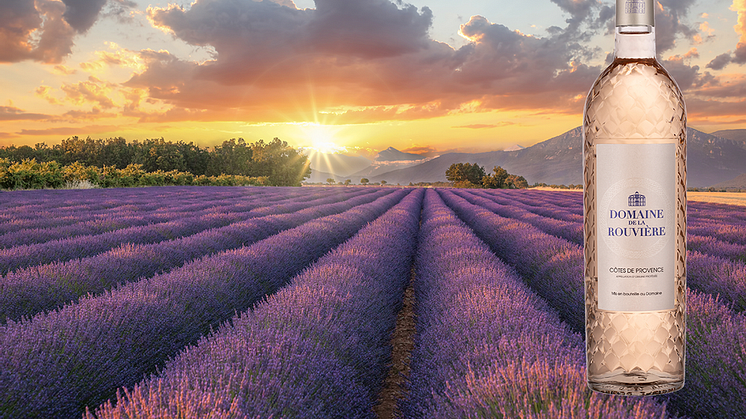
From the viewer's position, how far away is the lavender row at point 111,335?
2102 millimetres

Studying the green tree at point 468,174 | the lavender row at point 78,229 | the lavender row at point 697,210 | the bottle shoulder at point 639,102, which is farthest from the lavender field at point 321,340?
the green tree at point 468,174

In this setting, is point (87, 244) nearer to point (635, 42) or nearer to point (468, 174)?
point (635, 42)

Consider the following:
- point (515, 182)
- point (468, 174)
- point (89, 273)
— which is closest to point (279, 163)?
point (468, 174)

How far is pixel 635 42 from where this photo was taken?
1348mm

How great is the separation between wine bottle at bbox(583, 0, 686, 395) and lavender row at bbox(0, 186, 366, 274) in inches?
193

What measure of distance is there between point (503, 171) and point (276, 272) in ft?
230

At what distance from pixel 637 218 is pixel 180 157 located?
6573 cm

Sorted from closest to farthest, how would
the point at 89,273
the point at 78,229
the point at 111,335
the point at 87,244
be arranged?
the point at 111,335, the point at 89,273, the point at 87,244, the point at 78,229

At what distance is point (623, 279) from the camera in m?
1.35

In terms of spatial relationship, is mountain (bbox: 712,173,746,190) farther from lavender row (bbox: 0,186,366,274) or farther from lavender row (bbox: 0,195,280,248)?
lavender row (bbox: 0,195,280,248)

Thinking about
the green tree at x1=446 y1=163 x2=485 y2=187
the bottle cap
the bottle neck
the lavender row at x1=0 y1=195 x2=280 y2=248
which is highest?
the green tree at x1=446 y1=163 x2=485 y2=187

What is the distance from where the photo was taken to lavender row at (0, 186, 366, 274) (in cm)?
457

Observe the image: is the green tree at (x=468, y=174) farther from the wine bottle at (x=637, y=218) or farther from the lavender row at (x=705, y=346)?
the wine bottle at (x=637, y=218)

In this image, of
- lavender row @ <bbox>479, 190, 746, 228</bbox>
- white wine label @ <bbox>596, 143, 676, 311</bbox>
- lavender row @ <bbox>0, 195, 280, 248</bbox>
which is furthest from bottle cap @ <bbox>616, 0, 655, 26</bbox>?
lavender row @ <bbox>479, 190, 746, 228</bbox>
